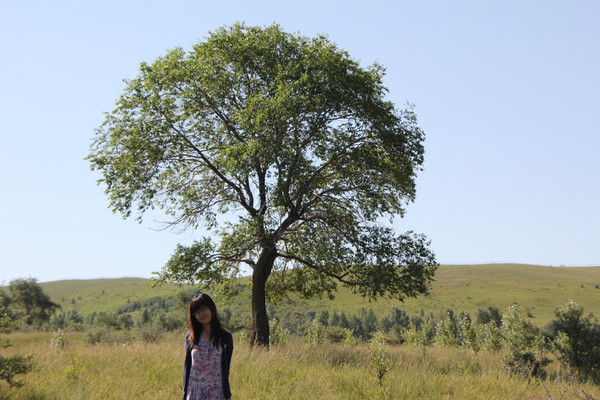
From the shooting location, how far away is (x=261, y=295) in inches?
806

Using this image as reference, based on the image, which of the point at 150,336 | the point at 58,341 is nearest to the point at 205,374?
the point at 58,341

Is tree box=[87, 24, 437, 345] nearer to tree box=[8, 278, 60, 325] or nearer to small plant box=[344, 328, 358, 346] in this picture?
small plant box=[344, 328, 358, 346]

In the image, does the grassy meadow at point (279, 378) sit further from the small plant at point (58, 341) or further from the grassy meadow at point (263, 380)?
the small plant at point (58, 341)

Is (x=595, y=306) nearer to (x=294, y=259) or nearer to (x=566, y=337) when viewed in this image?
(x=566, y=337)

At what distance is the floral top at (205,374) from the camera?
6465 millimetres

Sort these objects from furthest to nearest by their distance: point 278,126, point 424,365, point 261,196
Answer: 1. point 261,196
2. point 278,126
3. point 424,365

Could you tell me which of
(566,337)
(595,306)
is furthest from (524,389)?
(595,306)

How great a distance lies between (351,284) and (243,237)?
201 inches

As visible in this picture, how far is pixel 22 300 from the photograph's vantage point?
65.6 meters

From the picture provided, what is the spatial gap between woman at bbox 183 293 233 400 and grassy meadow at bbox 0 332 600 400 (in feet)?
12.2

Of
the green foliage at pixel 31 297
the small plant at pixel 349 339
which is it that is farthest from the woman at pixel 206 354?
the green foliage at pixel 31 297

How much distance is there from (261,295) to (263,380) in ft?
30.0

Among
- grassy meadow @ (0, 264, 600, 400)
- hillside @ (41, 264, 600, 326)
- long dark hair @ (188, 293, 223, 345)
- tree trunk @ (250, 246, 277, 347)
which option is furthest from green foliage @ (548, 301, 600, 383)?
hillside @ (41, 264, 600, 326)

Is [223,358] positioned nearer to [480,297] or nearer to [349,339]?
[349,339]
